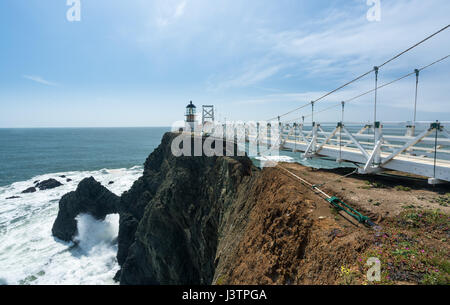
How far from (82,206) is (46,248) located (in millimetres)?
6054

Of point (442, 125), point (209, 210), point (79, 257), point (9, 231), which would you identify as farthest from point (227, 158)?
point (9, 231)

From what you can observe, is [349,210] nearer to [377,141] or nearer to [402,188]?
[402,188]

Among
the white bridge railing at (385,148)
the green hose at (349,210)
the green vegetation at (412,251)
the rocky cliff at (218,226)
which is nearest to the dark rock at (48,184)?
the rocky cliff at (218,226)

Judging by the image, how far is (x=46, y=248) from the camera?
87.1 ft

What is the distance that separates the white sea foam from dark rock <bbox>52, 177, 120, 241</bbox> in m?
0.81

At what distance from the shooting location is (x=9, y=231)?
2909 cm

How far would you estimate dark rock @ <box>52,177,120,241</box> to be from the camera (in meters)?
28.7

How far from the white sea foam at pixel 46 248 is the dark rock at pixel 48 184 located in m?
3.49

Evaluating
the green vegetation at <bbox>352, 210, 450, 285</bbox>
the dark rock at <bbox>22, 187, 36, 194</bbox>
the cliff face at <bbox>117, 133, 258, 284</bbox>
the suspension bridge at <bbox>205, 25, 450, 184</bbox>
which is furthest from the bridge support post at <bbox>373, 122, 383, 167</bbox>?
the dark rock at <bbox>22, 187, 36, 194</bbox>

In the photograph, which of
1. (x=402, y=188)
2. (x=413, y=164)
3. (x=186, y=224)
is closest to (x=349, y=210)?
(x=402, y=188)

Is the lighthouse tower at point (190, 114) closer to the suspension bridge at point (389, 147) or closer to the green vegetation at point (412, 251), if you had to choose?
the suspension bridge at point (389, 147)
